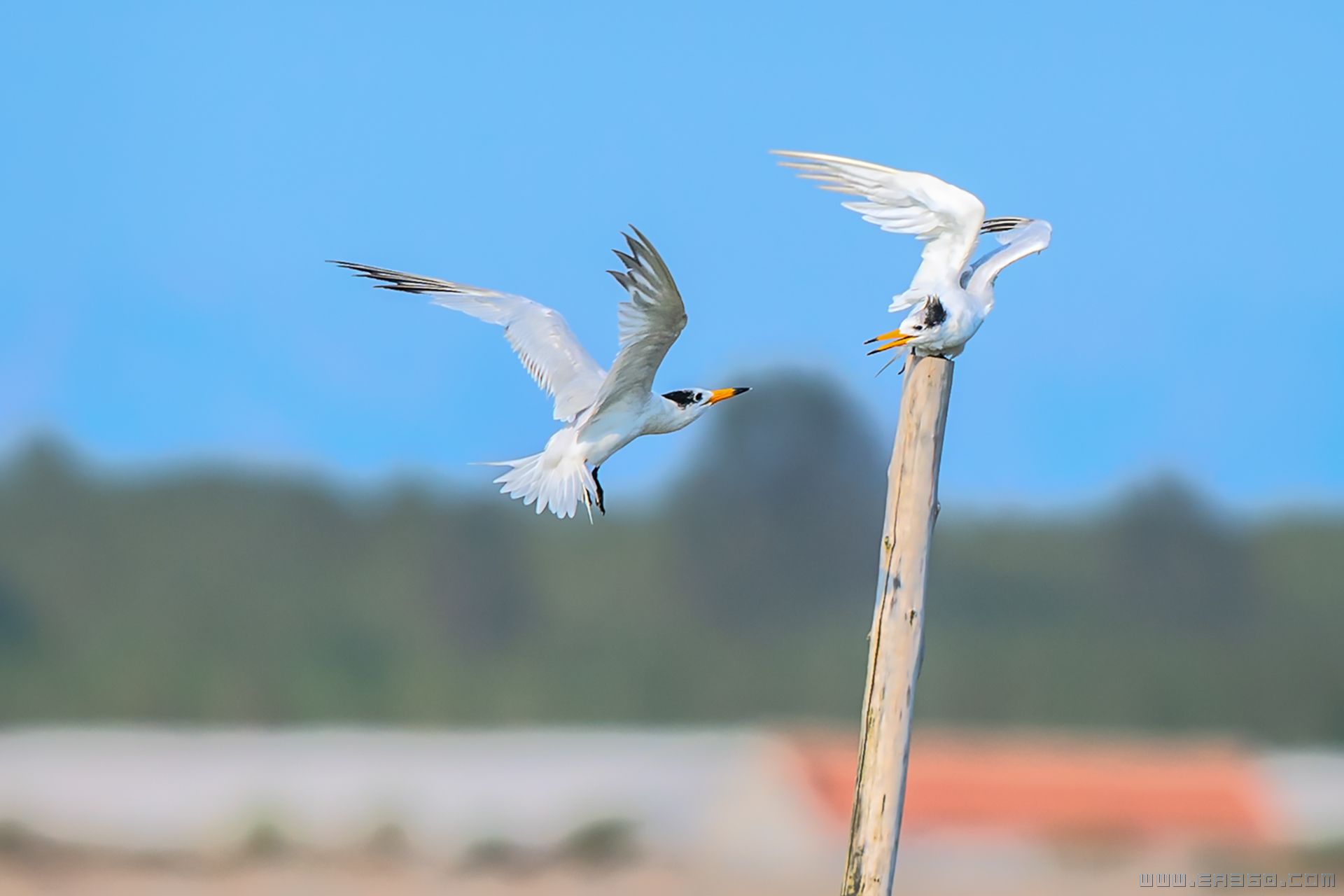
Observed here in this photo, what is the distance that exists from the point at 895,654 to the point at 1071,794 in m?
10.1

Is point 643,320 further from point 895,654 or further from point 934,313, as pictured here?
point 895,654

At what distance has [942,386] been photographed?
15.4ft

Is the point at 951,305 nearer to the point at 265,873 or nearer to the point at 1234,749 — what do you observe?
the point at 265,873

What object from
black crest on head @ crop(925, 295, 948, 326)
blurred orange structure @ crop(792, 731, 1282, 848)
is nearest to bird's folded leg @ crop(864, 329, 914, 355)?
black crest on head @ crop(925, 295, 948, 326)

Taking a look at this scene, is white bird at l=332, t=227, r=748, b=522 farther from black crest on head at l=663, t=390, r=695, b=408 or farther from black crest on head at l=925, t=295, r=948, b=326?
black crest on head at l=925, t=295, r=948, b=326

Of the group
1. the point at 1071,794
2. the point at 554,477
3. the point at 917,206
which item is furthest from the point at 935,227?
the point at 1071,794

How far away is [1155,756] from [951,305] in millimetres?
10902

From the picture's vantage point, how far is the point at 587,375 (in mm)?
6363

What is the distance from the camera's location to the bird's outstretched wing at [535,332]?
6309 mm

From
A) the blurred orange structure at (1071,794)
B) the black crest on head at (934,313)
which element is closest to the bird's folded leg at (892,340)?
the black crest on head at (934,313)

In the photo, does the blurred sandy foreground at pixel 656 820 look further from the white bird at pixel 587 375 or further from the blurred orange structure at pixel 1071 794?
the white bird at pixel 587 375

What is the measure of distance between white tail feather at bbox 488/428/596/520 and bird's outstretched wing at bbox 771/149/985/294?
120cm

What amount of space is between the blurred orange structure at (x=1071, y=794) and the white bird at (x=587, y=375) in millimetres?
6839

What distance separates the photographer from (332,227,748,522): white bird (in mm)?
5488
